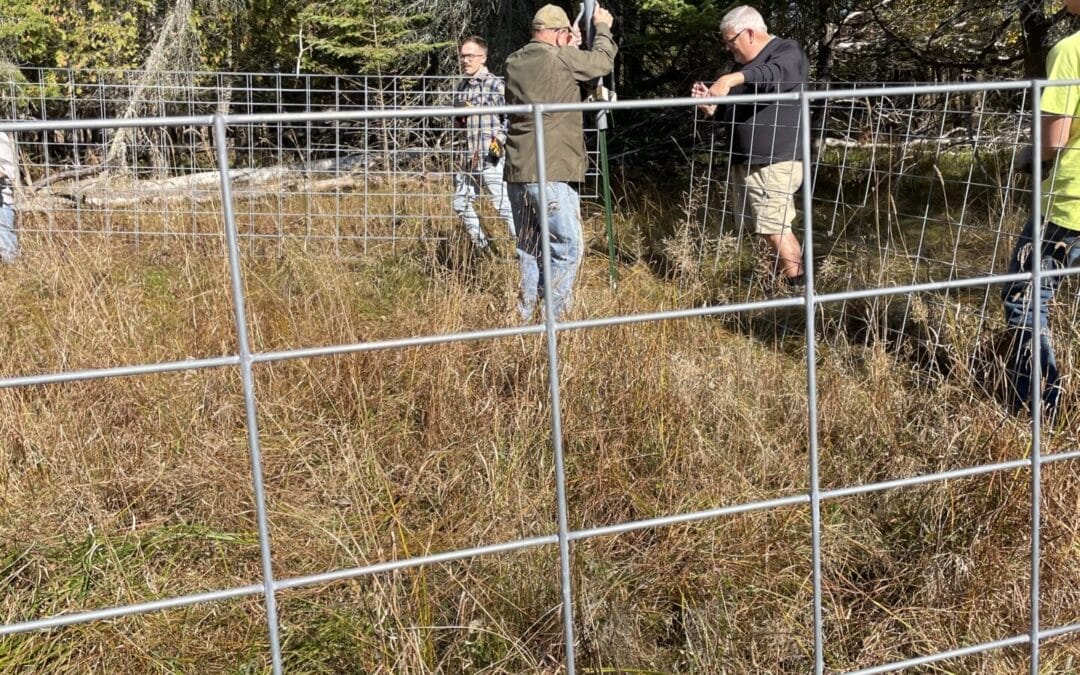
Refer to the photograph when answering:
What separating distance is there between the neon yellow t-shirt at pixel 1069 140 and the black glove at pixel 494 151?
11.3 feet

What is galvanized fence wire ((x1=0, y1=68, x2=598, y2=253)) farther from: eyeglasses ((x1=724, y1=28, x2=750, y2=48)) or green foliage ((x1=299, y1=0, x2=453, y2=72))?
eyeglasses ((x1=724, y1=28, x2=750, y2=48))

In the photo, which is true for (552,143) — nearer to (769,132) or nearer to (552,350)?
(769,132)

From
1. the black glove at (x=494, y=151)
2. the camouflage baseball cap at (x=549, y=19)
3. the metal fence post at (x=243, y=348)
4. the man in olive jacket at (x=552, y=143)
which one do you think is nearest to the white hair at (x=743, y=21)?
the man in olive jacket at (x=552, y=143)

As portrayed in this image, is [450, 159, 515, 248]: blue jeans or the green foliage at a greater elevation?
the green foliage

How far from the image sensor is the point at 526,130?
5.32 meters

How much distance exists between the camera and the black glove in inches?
262

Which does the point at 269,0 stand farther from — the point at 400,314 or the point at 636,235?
the point at 400,314

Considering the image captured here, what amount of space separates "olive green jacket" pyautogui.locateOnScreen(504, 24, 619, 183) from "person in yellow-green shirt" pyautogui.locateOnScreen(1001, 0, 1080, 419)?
2.23 metres

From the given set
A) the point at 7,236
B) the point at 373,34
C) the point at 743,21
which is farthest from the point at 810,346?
the point at 373,34

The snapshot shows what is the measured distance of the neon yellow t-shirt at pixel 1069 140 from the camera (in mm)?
3691

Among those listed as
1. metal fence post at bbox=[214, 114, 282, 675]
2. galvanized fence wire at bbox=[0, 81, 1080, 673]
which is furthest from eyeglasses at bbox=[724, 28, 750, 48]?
metal fence post at bbox=[214, 114, 282, 675]

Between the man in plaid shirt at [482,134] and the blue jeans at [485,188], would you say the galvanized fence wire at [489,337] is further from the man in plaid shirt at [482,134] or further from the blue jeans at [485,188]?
the man in plaid shirt at [482,134]

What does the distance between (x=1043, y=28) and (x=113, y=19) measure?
9.69 meters

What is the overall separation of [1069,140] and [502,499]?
2417 mm
